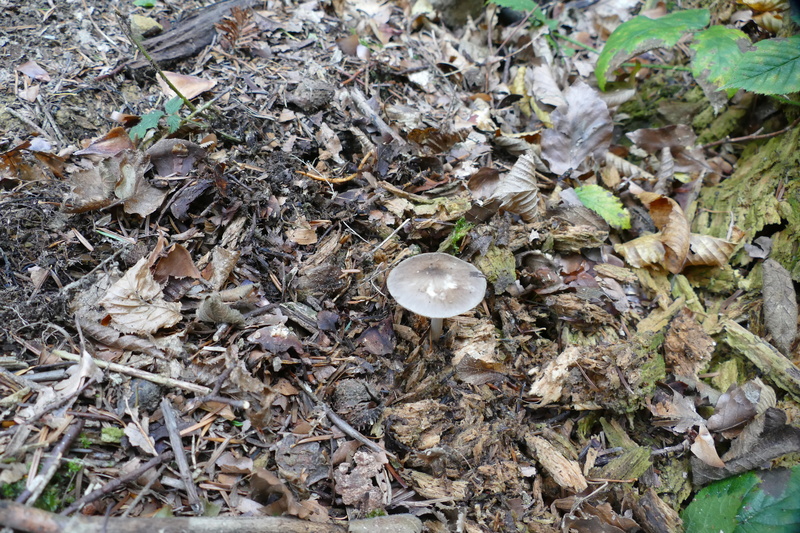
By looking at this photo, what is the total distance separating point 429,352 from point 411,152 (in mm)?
1471

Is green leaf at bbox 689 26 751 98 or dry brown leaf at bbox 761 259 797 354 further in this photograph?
green leaf at bbox 689 26 751 98

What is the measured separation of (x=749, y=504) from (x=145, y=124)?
3954mm

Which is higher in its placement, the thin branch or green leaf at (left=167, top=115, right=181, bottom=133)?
green leaf at (left=167, top=115, right=181, bottom=133)

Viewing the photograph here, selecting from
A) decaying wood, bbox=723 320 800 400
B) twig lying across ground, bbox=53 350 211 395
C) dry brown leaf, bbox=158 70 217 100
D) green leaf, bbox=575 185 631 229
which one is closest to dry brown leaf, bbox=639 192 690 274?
green leaf, bbox=575 185 631 229

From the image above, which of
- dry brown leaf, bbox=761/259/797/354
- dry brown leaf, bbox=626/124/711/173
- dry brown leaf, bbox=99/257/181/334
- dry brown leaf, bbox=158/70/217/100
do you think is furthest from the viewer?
dry brown leaf, bbox=626/124/711/173

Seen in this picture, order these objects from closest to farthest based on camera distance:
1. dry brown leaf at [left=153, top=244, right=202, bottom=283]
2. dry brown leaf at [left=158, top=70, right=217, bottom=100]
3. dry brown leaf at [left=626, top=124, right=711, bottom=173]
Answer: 1. dry brown leaf at [left=153, top=244, right=202, bottom=283]
2. dry brown leaf at [left=158, top=70, right=217, bottom=100]
3. dry brown leaf at [left=626, top=124, right=711, bottom=173]

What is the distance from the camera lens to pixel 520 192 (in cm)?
315

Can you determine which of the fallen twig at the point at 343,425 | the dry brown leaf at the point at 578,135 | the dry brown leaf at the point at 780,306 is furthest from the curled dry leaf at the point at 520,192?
the fallen twig at the point at 343,425

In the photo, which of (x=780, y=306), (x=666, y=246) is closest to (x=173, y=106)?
(x=666, y=246)

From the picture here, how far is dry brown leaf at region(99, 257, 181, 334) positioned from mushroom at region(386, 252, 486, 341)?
44.8 inches

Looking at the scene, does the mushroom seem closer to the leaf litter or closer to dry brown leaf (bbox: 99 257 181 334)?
the leaf litter

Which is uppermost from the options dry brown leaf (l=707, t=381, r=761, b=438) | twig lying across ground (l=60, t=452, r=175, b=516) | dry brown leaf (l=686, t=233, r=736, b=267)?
twig lying across ground (l=60, t=452, r=175, b=516)

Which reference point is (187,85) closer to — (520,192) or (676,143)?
(520,192)

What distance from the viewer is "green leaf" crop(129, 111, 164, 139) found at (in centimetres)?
287
